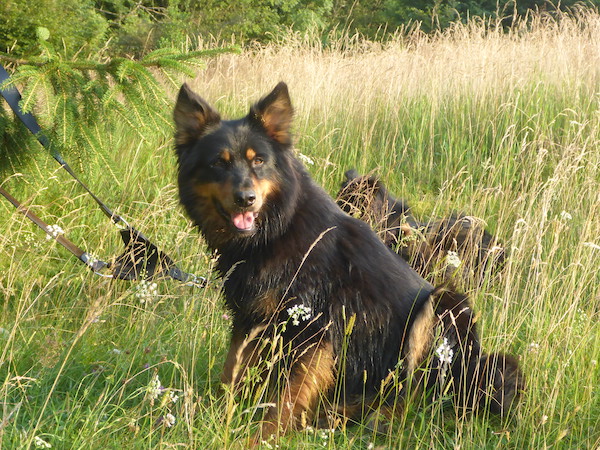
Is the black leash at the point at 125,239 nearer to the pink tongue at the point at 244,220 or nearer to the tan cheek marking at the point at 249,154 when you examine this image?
the pink tongue at the point at 244,220

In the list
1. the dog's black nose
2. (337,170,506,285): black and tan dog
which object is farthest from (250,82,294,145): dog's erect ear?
(337,170,506,285): black and tan dog

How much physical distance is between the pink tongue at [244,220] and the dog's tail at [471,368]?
2.90 feet

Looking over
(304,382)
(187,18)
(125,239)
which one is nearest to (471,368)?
(304,382)

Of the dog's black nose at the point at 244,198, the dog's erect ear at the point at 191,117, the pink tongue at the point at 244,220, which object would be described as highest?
the dog's erect ear at the point at 191,117

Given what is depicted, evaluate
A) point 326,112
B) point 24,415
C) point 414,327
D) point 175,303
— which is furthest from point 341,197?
point 24,415

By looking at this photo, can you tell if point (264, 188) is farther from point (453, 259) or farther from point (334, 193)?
point (334, 193)

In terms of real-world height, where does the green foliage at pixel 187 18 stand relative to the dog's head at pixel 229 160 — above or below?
below

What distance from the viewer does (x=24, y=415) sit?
253 cm

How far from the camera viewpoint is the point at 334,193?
5.77m

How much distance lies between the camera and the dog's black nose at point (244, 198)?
2.87 m

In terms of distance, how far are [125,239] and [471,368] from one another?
84.0 inches

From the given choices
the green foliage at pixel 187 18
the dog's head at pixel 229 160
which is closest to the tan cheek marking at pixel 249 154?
the dog's head at pixel 229 160

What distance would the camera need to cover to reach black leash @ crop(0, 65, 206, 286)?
3406 millimetres

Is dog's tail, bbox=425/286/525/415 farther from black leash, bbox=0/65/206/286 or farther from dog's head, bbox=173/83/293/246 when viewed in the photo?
black leash, bbox=0/65/206/286
